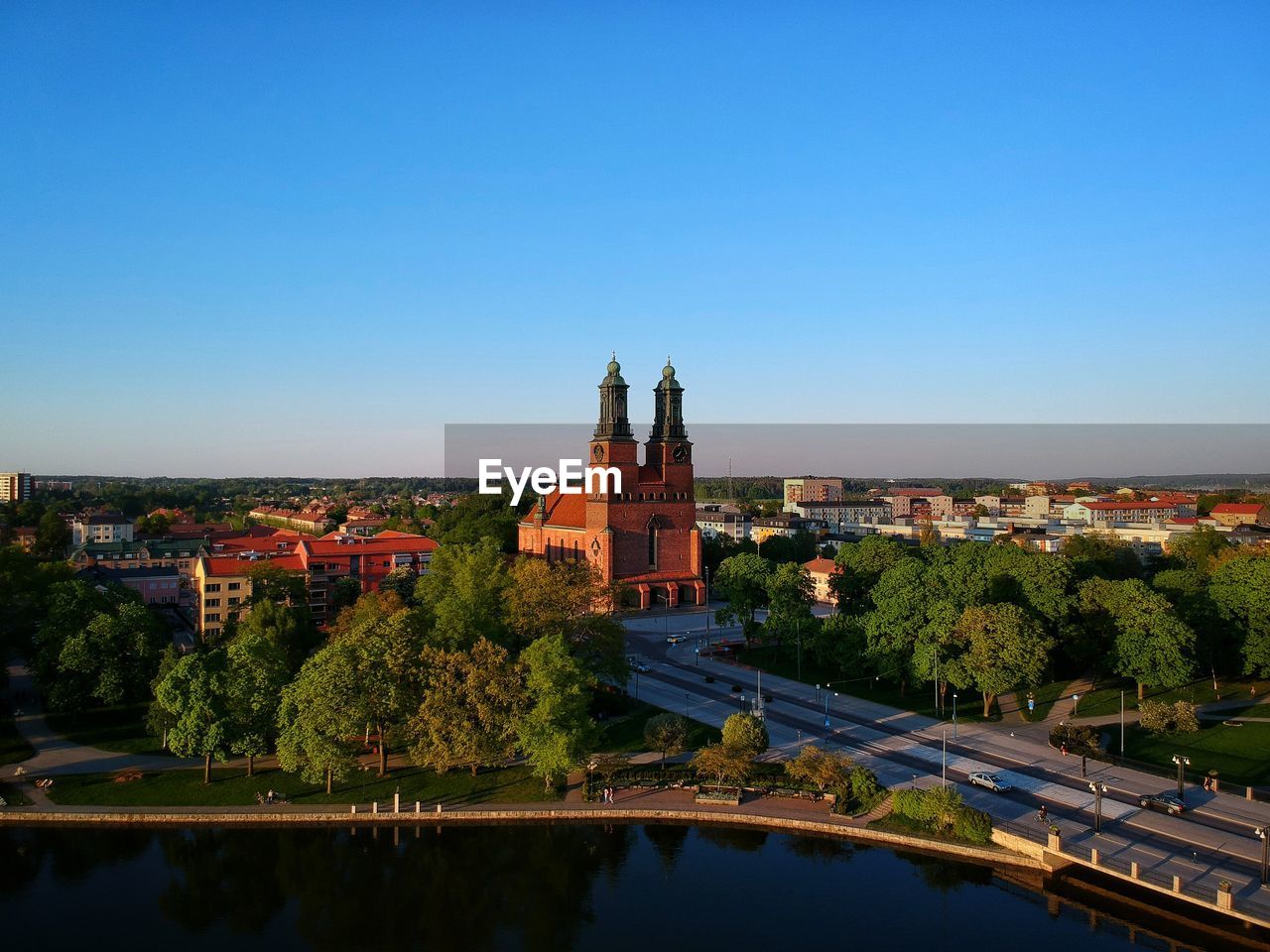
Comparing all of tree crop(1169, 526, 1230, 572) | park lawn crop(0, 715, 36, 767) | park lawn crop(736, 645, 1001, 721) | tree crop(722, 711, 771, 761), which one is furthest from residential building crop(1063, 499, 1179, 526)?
park lawn crop(0, 715, 36, 767)

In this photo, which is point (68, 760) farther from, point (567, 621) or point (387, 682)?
point (567, 621)

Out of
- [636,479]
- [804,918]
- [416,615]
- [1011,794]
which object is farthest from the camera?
[636,479]

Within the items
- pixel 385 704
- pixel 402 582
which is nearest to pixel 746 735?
pixel 385 704

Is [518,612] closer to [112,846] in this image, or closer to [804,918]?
[112,846]

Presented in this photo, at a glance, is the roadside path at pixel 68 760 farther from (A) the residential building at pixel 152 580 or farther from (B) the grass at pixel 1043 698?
(A) the residential building at pixel 152 580

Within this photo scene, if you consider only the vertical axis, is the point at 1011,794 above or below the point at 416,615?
below

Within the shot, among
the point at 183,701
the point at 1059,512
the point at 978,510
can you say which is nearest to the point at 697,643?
the point at 183,701

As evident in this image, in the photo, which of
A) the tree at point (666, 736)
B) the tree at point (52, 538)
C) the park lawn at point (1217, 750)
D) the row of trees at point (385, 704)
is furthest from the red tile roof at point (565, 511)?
the tree at point (52, 538)
